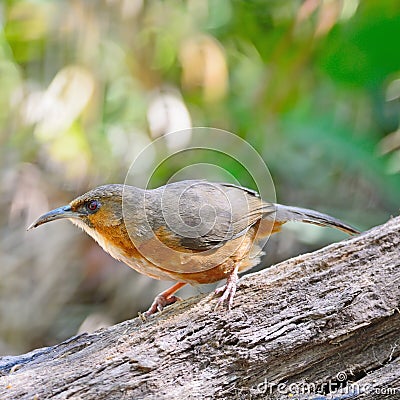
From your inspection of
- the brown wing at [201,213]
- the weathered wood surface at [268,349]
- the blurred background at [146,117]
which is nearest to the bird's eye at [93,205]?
the brown wing at [201,213]

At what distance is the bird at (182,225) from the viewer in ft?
10.2

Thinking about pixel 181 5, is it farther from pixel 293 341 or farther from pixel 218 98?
pixel 293 341

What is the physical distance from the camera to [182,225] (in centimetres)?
321

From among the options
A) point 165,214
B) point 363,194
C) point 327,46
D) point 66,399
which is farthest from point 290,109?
point 66,399

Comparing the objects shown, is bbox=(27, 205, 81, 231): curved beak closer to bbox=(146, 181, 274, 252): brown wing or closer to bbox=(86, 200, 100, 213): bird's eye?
bbox=(86, 200, 100, 213): bird's eye

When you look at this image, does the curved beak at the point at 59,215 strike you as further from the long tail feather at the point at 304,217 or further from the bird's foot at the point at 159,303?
the long tail feather at the point at 304,217

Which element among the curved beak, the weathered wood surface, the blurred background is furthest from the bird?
the blurred background

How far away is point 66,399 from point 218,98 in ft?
12.6

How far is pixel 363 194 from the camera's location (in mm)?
5918

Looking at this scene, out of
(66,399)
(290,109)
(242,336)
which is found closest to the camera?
(66,399)

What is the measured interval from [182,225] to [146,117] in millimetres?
2828

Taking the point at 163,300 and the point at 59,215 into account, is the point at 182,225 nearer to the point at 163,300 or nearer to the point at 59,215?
the point at 163,300

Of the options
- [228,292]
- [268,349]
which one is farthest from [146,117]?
[268,349]

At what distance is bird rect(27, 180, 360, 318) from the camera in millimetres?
3123
